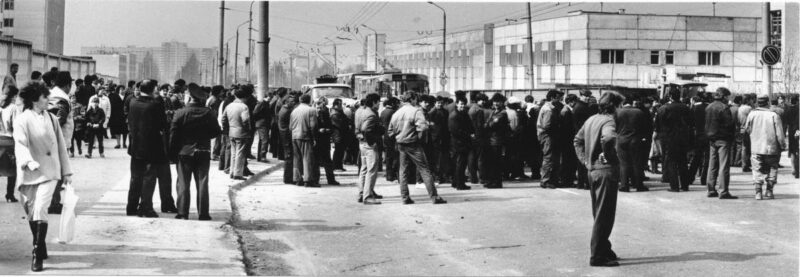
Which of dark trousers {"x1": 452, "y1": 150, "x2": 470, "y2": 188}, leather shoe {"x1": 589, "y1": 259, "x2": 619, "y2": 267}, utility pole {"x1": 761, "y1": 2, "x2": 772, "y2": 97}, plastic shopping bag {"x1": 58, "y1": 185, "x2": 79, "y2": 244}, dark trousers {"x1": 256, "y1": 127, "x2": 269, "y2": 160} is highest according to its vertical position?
utility pole {"x1": 761, "y1": 2, "x2": 772, "y2": 97}

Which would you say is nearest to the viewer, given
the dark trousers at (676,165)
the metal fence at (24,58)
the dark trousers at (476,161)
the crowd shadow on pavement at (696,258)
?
the crowd shadow on pavement at (696,258)

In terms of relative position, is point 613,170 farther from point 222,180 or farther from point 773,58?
point 773,58

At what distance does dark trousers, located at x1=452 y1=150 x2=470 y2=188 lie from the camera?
16.4m

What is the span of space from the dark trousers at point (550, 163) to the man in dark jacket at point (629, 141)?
1201 mm

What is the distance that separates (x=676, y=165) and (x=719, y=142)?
122 cm

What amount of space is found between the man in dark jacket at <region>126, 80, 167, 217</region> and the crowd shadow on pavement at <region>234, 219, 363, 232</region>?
1212 millimetres

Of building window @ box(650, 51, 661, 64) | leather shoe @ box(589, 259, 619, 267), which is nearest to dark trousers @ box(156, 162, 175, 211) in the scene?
leather shoe @ box(589, 259, 619, 267)

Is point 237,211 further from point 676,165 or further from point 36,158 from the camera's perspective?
point 676,165

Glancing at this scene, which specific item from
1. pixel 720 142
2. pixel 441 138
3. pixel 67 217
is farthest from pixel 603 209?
pixel 441 138

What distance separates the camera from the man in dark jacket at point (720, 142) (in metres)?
15.0

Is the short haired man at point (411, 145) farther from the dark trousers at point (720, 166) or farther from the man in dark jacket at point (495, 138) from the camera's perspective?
the dark trousers at point (720, 166)

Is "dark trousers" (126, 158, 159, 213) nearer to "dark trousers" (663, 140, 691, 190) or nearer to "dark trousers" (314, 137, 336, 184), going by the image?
"dark trousers" (314, 137, 336, 184)

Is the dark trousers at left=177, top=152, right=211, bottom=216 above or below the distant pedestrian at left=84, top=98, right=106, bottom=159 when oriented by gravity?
below

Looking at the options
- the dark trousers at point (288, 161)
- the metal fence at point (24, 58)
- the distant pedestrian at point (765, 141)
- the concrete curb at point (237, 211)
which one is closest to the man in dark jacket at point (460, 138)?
the dark trousers at point (288, 161)
